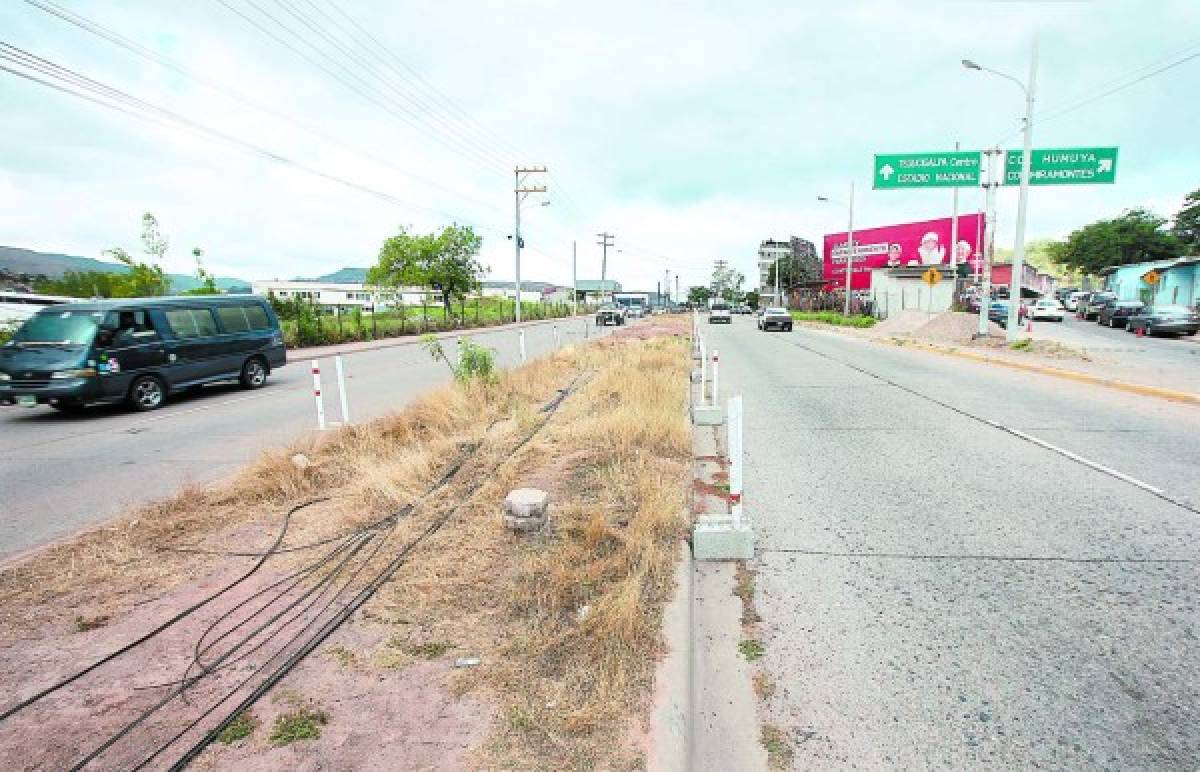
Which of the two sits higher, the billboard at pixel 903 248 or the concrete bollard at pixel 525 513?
the billboard at pixel 903 248

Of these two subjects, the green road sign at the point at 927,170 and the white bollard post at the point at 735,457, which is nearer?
the white bollard post at the point at 735,457

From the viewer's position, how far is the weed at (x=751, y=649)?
323 centimetres

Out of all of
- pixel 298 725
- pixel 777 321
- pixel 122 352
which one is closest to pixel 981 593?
pixel 298 725

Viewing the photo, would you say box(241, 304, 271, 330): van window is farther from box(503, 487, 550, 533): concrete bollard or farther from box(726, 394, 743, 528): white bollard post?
box(726, 394, 743, 528): white bollard post

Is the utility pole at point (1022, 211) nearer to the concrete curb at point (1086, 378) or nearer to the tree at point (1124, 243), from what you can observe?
the concrete curb at point (1086, 378)

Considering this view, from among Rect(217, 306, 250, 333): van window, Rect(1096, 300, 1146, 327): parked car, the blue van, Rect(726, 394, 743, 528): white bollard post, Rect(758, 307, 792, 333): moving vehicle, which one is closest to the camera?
Rect(726, 394, 743, 528): white bollard post

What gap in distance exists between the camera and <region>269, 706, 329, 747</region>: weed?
255 cm

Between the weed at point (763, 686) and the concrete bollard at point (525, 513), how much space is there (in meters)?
2.05

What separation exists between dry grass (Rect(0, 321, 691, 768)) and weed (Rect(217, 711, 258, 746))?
47 centimetres

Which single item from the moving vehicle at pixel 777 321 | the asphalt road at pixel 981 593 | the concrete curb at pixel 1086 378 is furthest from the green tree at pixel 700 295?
the asphalt road at pixel 981 593

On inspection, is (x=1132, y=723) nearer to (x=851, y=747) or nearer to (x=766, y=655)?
(x=851, y=747)

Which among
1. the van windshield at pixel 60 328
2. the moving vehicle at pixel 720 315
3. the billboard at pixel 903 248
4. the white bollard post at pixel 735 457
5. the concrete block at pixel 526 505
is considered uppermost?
the billboard at pixel 903 248

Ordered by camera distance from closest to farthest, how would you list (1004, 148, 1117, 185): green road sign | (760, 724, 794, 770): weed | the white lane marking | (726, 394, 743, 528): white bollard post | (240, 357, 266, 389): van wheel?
1. (760, 724, 794, 770): weed
2. (726, 394, 743, 528): white bollard post
3. the white lane marking
4. (240, 357, 266, 389): van wheel
5. (1004, 148, 1117, 185): green road sign

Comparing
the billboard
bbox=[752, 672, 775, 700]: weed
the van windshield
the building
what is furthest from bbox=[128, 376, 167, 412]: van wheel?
the building
